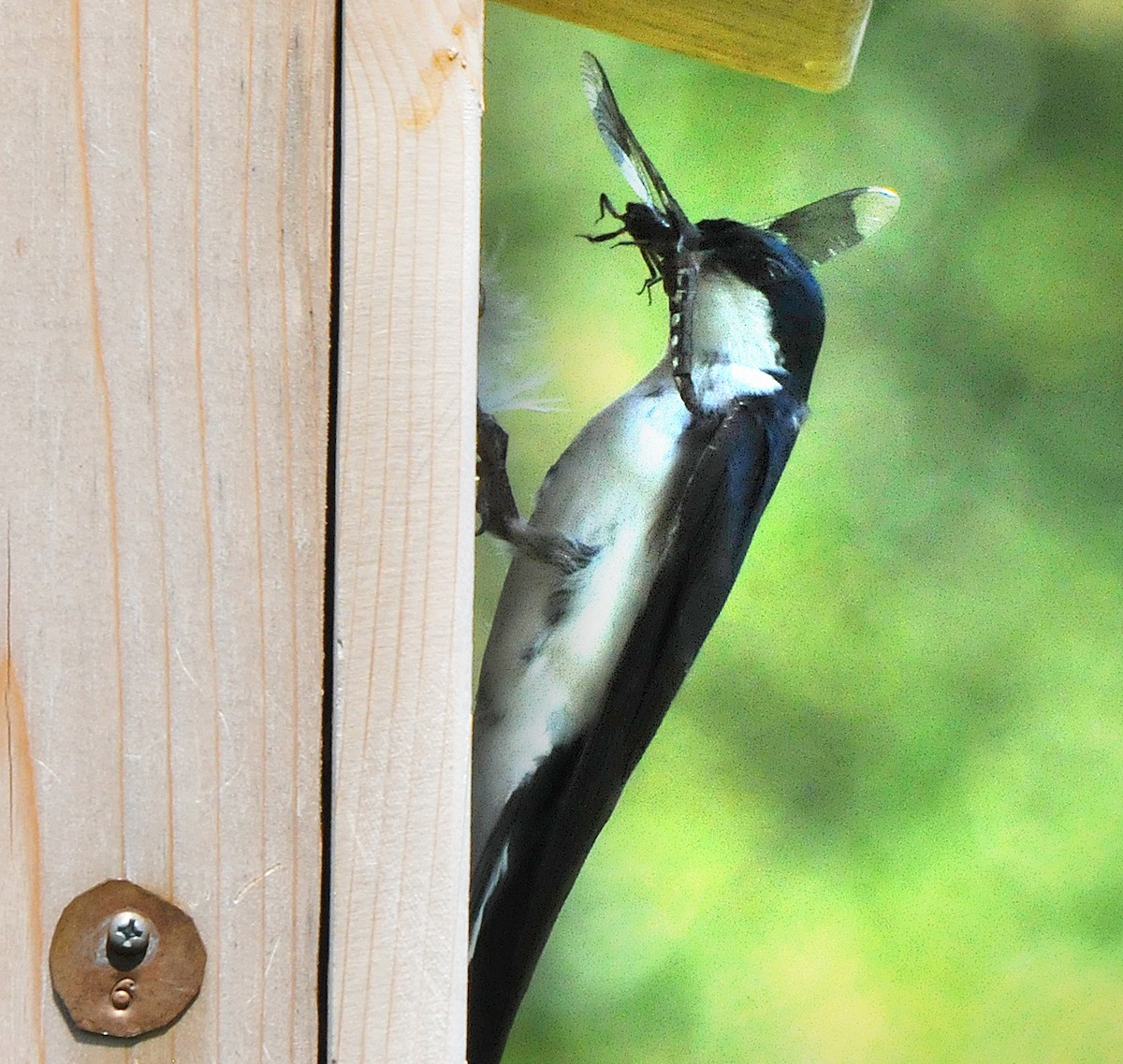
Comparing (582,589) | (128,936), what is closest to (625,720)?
(582,589)

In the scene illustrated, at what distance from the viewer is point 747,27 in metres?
0.81

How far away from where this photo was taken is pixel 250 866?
0.41 metres

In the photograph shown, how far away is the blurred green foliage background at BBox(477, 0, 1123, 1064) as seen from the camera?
0.85 m

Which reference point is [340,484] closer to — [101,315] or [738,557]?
[101,315]

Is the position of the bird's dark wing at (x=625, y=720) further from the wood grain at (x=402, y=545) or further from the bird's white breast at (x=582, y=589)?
the wood grain at (x=402, y=545)

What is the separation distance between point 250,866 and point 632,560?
1.57ft

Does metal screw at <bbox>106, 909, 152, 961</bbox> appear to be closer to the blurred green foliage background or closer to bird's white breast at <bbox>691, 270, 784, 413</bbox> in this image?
the blurred green foliage background

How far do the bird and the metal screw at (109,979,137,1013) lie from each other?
1.34ft

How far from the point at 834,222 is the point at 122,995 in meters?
0.71

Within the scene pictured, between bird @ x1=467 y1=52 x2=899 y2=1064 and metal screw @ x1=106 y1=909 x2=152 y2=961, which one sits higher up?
bird @ x1=467 y1=52 x2=899 y2=1064

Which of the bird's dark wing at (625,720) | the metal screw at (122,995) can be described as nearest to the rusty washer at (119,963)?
the metal screw at (122,995)

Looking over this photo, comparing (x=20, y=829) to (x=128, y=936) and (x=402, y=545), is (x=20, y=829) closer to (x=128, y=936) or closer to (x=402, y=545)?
(x=128, y=936)

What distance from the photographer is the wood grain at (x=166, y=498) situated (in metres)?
0.40

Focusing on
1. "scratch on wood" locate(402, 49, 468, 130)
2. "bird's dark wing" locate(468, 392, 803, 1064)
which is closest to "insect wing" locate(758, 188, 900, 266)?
"bird's dark wing" locate(468, 392, 803, 1064)
